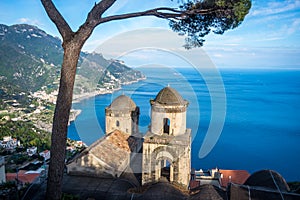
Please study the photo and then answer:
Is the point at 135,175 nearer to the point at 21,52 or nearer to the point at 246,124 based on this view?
the point at 246,124

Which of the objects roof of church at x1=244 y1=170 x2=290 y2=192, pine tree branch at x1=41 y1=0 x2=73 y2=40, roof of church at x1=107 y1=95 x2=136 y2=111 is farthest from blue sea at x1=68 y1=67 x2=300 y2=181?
pine tree branch at x1=41 y1=0 x2=73 y2=40

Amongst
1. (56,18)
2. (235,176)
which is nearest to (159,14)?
(56,18)

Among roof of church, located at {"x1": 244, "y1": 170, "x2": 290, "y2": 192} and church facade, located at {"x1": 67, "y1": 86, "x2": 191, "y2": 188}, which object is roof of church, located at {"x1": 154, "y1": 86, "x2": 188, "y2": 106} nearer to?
church facade, located at {"x1": 67, "y1": 86, "x2": 191, "y2": 188}

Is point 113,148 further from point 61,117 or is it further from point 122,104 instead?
point 61,117

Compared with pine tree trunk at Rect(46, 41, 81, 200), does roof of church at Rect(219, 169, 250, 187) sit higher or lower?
lower

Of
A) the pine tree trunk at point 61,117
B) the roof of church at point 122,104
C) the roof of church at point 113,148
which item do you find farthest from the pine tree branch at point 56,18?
the roof of church at point 122,104

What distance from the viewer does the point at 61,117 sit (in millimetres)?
4484

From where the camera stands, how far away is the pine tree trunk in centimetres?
446

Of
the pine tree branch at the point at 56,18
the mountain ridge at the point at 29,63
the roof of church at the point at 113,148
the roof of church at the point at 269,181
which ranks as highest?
the mountain ridge at the point at 29,63

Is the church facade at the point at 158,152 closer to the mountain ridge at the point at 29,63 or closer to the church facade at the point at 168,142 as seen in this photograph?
the church facade at the point at 168,142

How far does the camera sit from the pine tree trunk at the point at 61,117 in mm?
4457

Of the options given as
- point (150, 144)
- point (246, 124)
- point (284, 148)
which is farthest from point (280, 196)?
point (246, 124)

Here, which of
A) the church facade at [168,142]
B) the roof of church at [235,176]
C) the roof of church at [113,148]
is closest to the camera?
the church facade at [168,142]

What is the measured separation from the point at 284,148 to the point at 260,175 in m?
32.7
